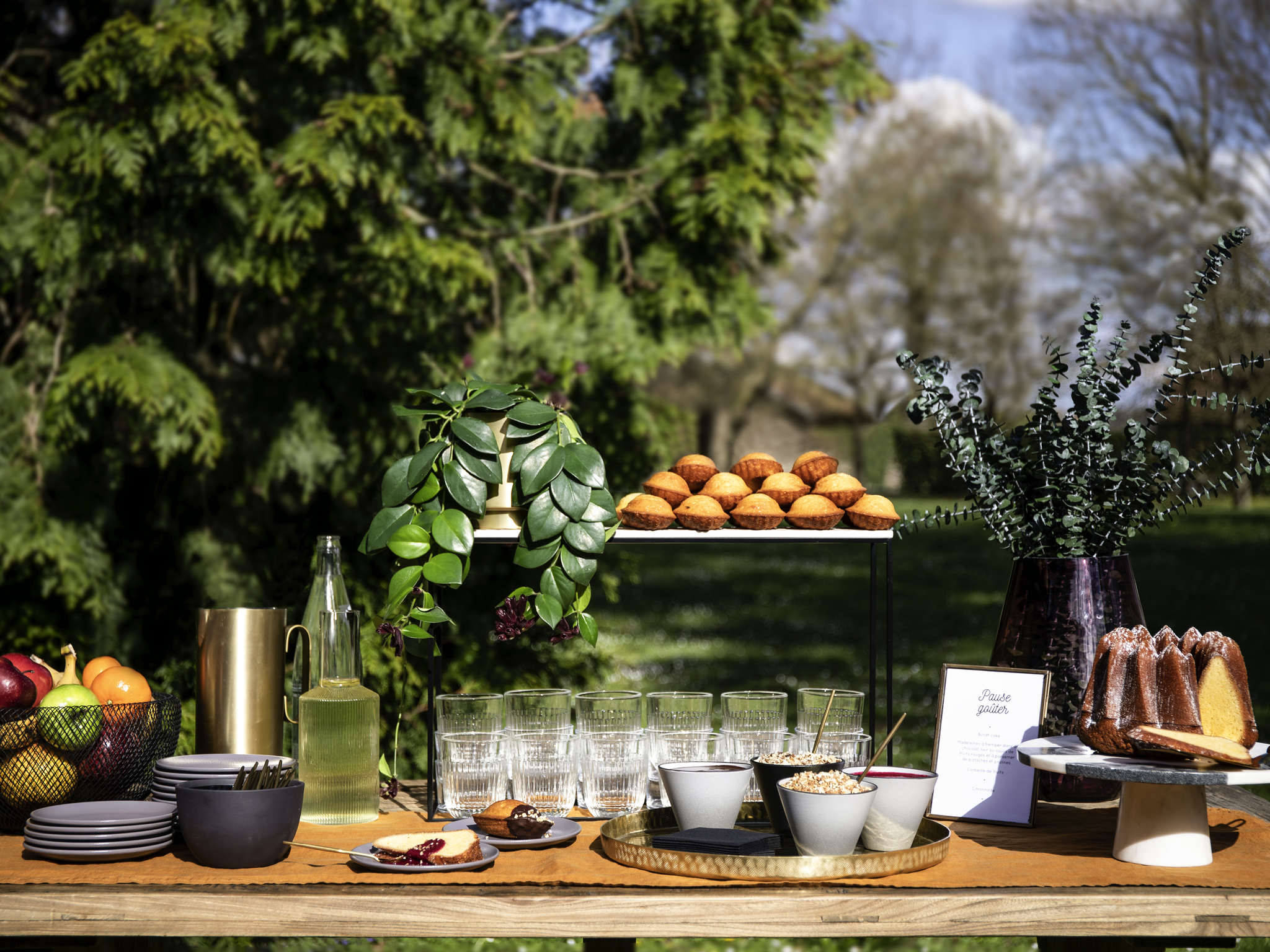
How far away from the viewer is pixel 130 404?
408 centimetres

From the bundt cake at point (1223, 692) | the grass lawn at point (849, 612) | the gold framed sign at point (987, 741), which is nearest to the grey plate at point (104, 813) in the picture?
the gold framed sign at point (987, 741)

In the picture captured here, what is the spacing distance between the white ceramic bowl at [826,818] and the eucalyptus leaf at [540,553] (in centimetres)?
46

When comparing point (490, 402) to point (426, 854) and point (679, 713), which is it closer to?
point (679, 713)

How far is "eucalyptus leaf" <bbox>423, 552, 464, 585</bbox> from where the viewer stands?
1.67 meters

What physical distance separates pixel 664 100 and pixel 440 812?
3.61 m

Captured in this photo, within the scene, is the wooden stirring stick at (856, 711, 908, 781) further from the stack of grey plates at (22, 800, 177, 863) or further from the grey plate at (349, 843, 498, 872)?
the stack of grey plates at (22, 800, 177, 863)

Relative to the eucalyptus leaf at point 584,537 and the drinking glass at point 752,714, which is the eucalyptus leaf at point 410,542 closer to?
the eucalyptus leaf at point 584,537

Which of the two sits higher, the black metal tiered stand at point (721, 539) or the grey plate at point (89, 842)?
the black metal tiered stand at point (721, 539)

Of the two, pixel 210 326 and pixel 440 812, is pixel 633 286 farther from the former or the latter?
pixel 440 812

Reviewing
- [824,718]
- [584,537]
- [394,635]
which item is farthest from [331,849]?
[824,718]

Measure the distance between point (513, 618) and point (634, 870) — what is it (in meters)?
0.40

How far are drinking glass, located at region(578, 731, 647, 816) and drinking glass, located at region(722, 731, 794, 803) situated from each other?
116 millimetres

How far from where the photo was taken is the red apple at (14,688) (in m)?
1.66

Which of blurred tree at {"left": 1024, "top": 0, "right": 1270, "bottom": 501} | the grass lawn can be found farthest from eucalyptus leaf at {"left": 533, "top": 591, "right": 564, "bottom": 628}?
blurred tree at {"left": 1024, "top": 0, "right": 1270, "bottom": 501}
